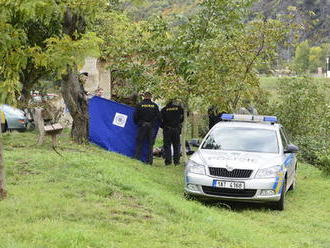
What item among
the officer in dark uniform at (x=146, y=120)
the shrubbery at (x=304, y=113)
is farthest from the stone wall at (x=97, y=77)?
the officer in dark uniform at (x=146, y=120)

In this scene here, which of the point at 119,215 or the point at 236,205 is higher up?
the point at 119,215

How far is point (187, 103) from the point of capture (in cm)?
1546

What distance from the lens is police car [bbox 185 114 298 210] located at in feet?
33.5

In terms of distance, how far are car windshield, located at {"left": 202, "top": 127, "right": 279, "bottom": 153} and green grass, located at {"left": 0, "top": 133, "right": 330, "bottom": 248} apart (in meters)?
1.16

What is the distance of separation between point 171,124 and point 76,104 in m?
2.74

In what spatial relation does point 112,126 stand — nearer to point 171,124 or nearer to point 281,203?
point 171,124

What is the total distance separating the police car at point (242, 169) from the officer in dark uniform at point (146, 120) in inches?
142

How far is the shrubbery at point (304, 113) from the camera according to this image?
21078 mm

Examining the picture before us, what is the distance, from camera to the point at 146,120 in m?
15.2

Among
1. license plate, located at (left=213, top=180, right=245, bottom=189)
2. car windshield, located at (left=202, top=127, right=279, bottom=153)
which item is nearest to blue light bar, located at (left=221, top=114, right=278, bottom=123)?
car windshield, located at (left=202, top=127, right=279, bottom=153)

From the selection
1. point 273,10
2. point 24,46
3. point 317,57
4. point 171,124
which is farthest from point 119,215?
point 317,57

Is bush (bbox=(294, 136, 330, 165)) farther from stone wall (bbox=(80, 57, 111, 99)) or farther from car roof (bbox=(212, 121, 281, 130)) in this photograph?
stone wall (bbox=(80, 57, 111, 99))

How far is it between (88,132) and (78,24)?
3192 millimetres

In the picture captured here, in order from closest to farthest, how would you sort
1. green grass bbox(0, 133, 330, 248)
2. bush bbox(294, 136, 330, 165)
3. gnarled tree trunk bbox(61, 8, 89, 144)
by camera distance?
green grass bbox(0, 133, 330, 248) < gnarled tree trunk bbox(61, 8, 89, 144) < bush bbox(294, 136, 330, 165)
